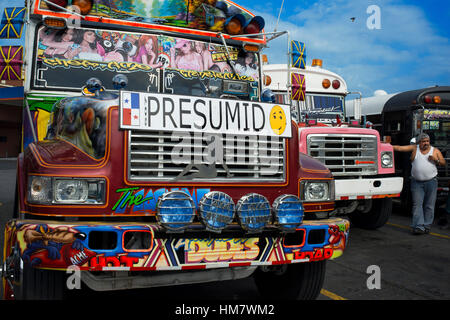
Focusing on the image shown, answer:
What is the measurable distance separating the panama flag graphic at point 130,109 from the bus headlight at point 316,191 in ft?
4.44

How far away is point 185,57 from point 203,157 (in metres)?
1.85

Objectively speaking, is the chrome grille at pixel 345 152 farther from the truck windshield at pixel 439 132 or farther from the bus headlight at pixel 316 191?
the truck windshield at pixel 439 132

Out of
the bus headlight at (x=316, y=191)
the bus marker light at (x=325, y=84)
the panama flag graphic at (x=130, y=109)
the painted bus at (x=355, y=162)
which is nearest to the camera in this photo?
the panama flag graphic at (x=130, y=109)

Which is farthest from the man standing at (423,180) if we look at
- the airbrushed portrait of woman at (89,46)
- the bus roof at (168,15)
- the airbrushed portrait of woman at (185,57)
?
the airbrushed portrait of woman at (89,46)

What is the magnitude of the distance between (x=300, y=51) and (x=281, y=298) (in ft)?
9.84

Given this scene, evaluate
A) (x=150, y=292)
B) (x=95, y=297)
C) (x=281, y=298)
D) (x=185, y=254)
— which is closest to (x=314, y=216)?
(x=281, y=298)

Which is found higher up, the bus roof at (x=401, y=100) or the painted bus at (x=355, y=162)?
the bus roof at (x=401, y=100)

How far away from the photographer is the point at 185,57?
14.8 feet

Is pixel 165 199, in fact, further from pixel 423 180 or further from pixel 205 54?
pixel 423 180

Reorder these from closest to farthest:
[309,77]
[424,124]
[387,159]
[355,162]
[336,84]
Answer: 1. [355,162]
2. [387,159]
3. [309,77]
4. [336,84]
5. [424,124]

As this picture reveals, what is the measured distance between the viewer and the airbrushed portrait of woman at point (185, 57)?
4.47m

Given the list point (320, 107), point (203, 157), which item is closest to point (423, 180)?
point (320, 107)

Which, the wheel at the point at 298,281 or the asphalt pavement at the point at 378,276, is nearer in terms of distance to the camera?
Result: the wheel at the point at 298,281

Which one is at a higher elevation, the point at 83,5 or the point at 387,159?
the point at 83,5
